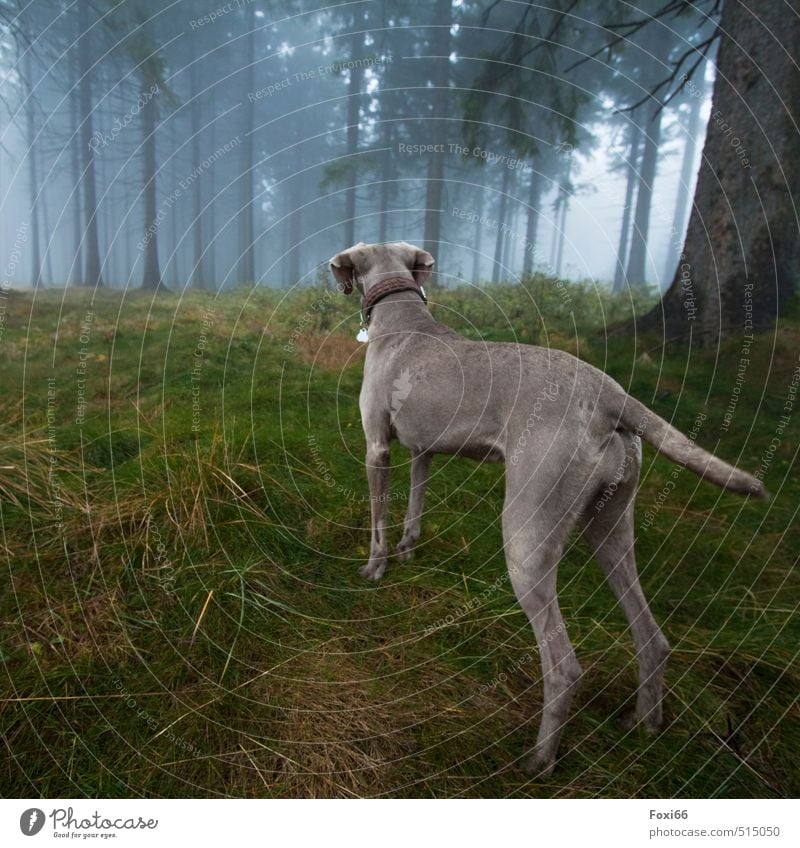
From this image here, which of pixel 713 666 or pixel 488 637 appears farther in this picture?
pixel 488 637

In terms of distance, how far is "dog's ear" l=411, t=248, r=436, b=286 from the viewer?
372 centimetres

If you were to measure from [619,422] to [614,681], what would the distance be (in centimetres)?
137

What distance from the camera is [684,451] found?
223 cm

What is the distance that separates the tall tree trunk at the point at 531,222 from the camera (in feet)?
12.1

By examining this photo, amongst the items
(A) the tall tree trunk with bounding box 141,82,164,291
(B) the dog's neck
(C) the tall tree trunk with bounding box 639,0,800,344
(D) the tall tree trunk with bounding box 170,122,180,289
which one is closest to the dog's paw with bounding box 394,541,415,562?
(B) the dog's neck

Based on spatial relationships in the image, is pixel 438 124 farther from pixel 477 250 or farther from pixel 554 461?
pixel 554 461

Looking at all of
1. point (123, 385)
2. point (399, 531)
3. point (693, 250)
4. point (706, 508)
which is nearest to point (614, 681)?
point (706, 508)

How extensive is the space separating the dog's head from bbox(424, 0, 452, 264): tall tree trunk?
46cm

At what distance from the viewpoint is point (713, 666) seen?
8.86 feet

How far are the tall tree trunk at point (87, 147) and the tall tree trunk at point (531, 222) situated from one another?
3237 mm

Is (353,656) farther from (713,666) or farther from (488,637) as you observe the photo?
(713,666)

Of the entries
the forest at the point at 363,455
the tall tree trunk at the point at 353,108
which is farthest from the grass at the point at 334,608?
the tall tree trunk at the point at 353,108

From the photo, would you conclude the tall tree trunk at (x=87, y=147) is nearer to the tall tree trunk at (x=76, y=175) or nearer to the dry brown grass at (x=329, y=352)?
the tall tree trunk at (x=76, y=175)

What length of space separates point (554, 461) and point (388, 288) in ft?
5.79
